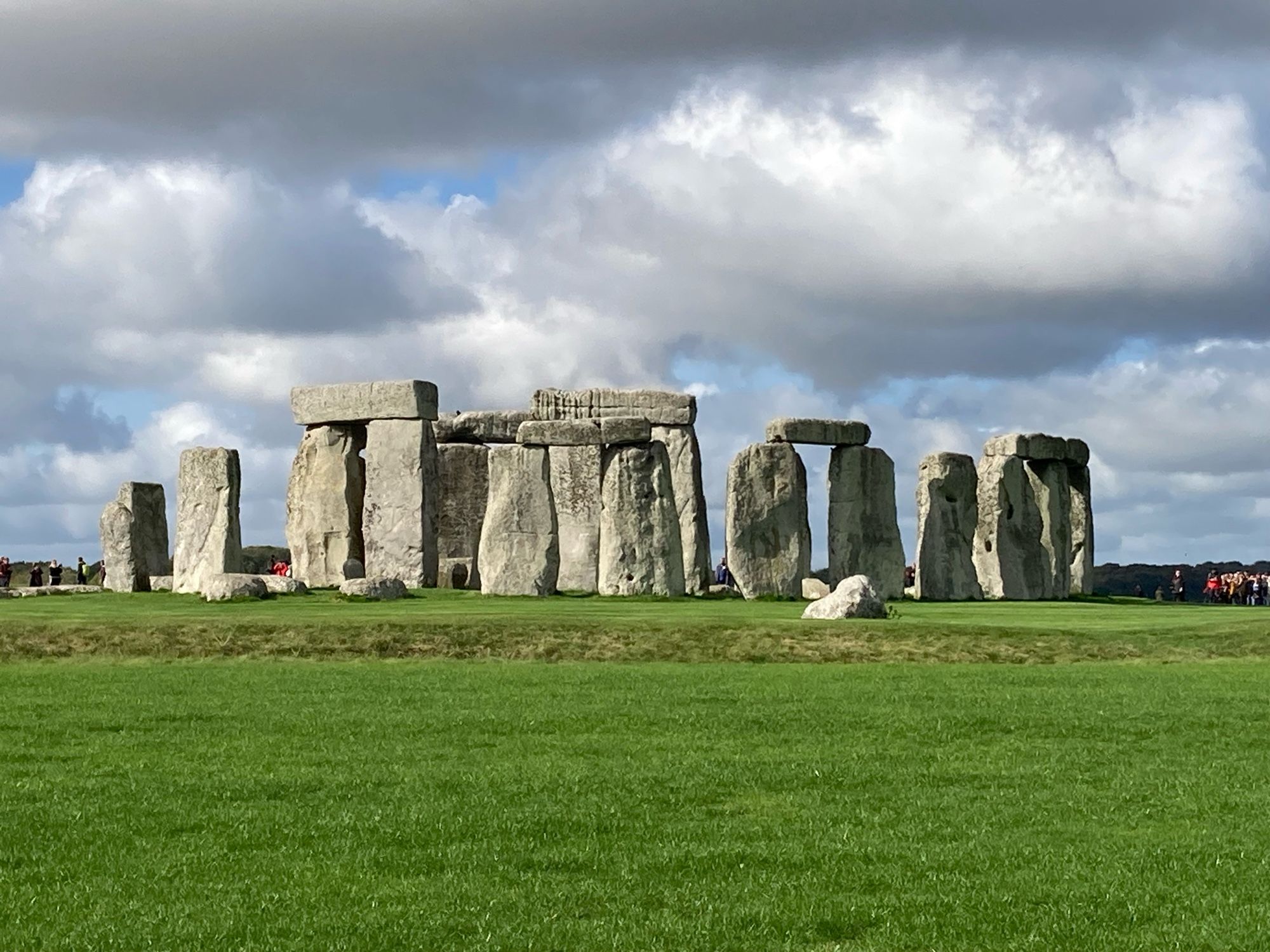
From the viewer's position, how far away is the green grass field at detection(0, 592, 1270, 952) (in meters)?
8.05

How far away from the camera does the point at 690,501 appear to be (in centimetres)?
3603

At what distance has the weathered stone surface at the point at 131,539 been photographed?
34906 millimetres

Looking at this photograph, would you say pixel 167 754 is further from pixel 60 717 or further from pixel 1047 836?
pixel 1047 836

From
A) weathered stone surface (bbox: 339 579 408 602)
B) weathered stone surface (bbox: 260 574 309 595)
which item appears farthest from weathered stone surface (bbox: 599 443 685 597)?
weathered stone surface (bbox: 260 574 309 595)

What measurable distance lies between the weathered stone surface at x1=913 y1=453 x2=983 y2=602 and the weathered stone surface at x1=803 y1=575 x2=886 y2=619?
11.5 m

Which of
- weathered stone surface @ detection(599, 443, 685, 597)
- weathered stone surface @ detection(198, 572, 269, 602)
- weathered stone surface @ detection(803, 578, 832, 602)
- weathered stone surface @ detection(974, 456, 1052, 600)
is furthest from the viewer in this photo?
weathered stone surface @ detection(974, 456, 1052, 600)

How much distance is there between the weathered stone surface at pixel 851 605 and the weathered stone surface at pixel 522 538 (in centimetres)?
708

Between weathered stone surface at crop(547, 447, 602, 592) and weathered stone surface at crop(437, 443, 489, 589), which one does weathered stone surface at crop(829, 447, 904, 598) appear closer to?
weathered stone surface at crop(547, 447, 602, 592)

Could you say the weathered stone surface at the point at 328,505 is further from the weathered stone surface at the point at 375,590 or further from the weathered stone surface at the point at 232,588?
the weathered stone surface at the point at 232,588

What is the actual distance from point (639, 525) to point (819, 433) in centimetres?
573

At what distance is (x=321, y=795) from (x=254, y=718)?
3493mm

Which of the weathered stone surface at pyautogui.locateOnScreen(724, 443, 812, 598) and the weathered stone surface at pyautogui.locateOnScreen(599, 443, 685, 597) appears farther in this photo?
the weathered stone surface at pyautogui.locateOnScreen(724, 443, 812, 598)

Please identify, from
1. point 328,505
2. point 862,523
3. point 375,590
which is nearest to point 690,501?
point 862,523

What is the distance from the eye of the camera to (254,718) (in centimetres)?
1405
